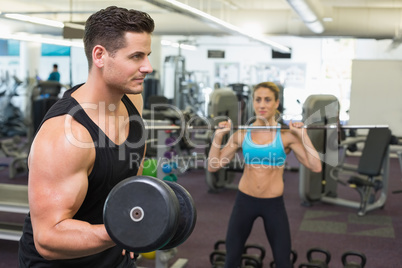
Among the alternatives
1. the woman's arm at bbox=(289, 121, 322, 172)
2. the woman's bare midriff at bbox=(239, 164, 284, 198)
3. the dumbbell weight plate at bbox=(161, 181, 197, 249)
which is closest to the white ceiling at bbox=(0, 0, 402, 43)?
the woman's arm at bbox=(289, 121, 322, 172)

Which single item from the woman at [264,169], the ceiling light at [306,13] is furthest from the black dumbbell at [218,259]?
the ceiling light at [306,13]

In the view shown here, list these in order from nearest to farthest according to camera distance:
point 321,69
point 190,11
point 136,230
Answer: point 136,230
point 190,11
point 321,69

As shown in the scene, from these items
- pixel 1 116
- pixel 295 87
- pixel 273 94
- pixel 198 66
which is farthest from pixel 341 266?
pixel 198 66

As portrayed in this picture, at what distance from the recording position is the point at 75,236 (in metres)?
1.17

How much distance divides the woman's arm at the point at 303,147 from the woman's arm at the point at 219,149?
329 millimetres

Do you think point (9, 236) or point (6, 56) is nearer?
point (9, 236)

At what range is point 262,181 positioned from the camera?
2.81 metres

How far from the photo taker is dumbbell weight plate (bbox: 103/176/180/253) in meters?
1.10

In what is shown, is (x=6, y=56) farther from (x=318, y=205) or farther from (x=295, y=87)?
(x=318, y=205)

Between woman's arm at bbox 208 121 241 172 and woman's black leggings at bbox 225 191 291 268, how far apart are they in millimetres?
264

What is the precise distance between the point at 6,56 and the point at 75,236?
37.9 feet

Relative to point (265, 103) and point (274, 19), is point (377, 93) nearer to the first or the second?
point (274, 19)

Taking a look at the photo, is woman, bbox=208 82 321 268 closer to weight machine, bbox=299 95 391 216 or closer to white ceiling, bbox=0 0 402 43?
weight machine, bbox=299 95 391 216

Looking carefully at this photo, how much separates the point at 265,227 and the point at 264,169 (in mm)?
333
